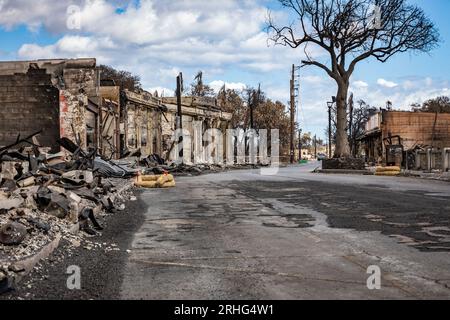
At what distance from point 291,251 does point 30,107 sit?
24.6m

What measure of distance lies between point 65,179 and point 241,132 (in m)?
55.5

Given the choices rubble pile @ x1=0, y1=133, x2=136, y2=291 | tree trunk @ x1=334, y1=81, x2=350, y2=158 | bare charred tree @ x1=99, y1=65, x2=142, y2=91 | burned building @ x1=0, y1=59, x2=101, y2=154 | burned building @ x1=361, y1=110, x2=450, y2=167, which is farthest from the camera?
bare charred tree @ x1=99, y1=65, x2=142, y2=91

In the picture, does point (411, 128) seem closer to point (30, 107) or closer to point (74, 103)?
point (74, 103)

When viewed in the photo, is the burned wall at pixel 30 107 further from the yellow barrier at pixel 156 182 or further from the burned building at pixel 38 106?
the yellow barrier at pixel 156 182

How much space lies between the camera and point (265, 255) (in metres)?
6.41

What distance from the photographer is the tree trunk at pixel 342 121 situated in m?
35.2

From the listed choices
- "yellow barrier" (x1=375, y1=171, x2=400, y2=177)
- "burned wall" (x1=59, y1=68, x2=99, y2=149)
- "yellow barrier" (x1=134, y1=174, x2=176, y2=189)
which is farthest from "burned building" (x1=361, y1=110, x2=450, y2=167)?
"yellow barrier" (x1=134, y1=174, x2=176, y2=189)

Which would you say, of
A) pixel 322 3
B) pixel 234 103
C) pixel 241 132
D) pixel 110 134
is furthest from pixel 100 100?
pixel 234 103

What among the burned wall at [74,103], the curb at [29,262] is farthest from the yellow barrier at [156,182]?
the curb at [29,262]

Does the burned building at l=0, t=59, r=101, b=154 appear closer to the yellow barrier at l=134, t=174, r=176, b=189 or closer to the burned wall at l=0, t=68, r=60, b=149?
the burned wall at l=0, t=68, r=60, b=149

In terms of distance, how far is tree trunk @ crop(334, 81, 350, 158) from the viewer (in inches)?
1387

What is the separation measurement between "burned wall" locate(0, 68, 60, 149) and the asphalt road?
18.3m

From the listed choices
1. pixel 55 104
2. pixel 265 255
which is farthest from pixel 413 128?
pixel 265 255
